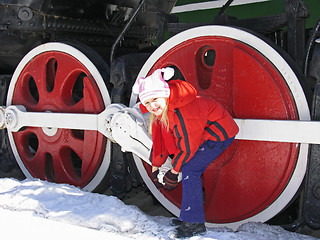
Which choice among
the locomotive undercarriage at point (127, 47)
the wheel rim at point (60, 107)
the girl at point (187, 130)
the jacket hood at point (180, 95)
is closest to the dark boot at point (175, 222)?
the girl at point (187, 130)

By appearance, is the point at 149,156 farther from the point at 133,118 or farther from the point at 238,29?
the point at 238,29

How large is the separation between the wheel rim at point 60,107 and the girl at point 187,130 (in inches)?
23.4

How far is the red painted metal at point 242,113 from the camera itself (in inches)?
63.7

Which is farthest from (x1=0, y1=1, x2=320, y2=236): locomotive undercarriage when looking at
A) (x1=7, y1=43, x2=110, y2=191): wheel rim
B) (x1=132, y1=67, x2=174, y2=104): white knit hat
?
(x1=132, y1=67, x2=174, y2=104): white knit hat

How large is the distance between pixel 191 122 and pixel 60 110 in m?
1.00

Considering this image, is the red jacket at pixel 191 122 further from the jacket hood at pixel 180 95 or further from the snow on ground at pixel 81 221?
the snow on ground at pixel 81 221

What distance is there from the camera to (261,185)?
5.50 ft

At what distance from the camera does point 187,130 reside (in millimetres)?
1502

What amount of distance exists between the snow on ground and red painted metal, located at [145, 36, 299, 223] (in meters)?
0.20

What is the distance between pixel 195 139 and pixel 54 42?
1128 millimetres

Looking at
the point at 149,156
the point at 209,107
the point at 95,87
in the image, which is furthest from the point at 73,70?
the point at 209,107

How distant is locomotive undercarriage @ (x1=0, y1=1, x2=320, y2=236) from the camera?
1572 millimetres

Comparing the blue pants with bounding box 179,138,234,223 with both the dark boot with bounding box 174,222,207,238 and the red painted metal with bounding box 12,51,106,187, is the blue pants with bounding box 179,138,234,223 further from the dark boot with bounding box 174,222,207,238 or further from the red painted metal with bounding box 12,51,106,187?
the red painted metal with bounding box 12,51,106,187

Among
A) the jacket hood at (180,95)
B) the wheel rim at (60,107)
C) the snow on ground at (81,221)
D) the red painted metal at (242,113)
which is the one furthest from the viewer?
the wheel rim at (60,107)
